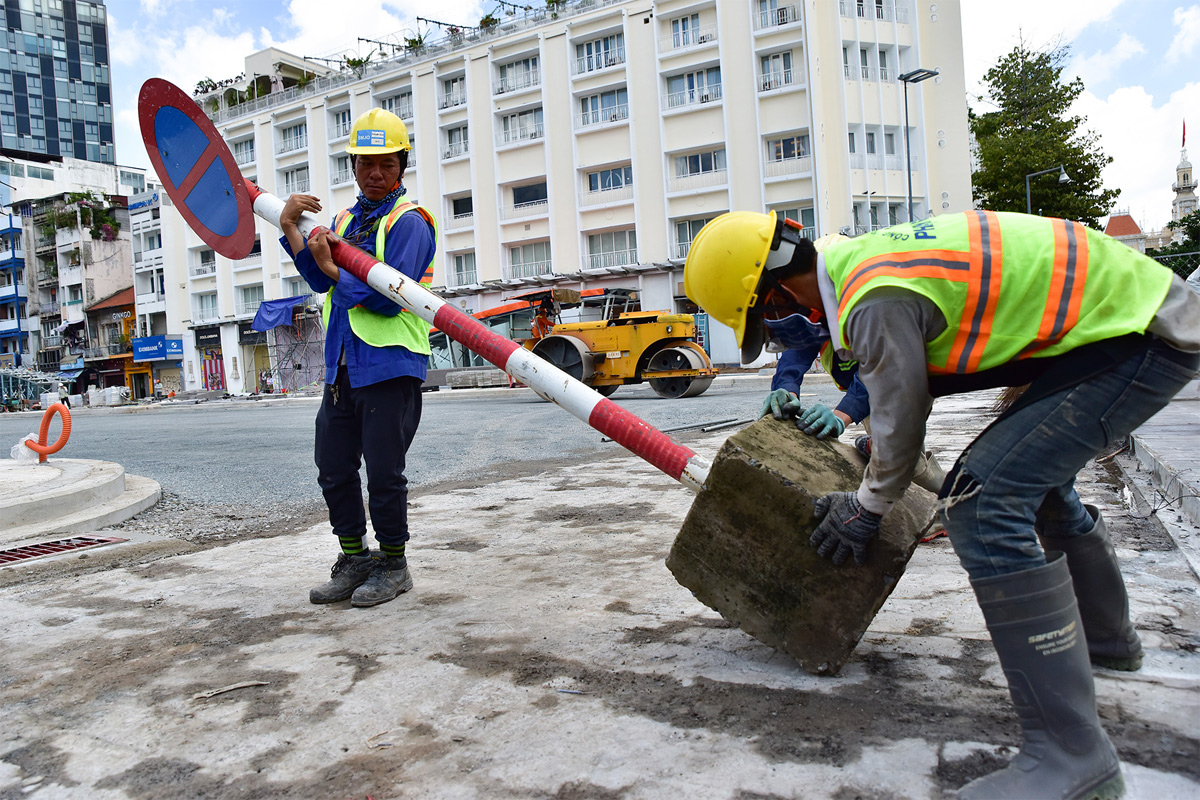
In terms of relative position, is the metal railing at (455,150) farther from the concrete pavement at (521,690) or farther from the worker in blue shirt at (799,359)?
the worker in blue shirt at (799,359)

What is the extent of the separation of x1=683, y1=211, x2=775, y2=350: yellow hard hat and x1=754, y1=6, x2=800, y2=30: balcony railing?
29173mm

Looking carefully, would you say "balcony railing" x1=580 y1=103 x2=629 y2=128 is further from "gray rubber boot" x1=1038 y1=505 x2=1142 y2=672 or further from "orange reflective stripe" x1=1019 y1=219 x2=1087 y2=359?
"orange reflective stripe" x1=1019 y1=219 x2=1087 y2=359

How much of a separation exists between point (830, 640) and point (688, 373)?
13041 millimetres

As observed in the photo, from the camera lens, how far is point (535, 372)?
9.00 ft

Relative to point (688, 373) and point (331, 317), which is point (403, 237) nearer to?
point (331, 317)

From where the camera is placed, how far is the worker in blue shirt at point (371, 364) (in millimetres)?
2961

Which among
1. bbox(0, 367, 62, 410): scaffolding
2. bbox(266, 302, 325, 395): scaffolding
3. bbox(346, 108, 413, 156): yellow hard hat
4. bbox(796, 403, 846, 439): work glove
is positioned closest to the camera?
bbox(796, 403, 846, 439): work glove

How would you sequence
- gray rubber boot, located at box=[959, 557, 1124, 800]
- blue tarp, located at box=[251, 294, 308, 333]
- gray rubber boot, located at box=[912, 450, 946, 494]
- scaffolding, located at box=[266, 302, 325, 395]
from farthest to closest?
scaffolding, located at box=[266, 302, 325, 395], blue tarp, located at box=[251, 294, 308, 333], gray rubber boot, located at box=[912, 450, 946, 494], gray rubber boot, located at box=[959, 557, 1124, 800]

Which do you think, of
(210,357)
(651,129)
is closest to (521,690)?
(651,129)

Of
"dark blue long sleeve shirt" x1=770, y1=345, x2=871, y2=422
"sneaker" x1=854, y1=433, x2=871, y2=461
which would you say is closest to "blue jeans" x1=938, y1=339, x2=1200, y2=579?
"sneaker" x1=854, y1=433, x2=871, y2=461

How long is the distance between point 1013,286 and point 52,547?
4.51 meters

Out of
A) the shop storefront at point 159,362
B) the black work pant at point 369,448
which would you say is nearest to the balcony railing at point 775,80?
the black work pant at point 369,448

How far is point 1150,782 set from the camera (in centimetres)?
151

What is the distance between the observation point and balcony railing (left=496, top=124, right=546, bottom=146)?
32.6 metres
